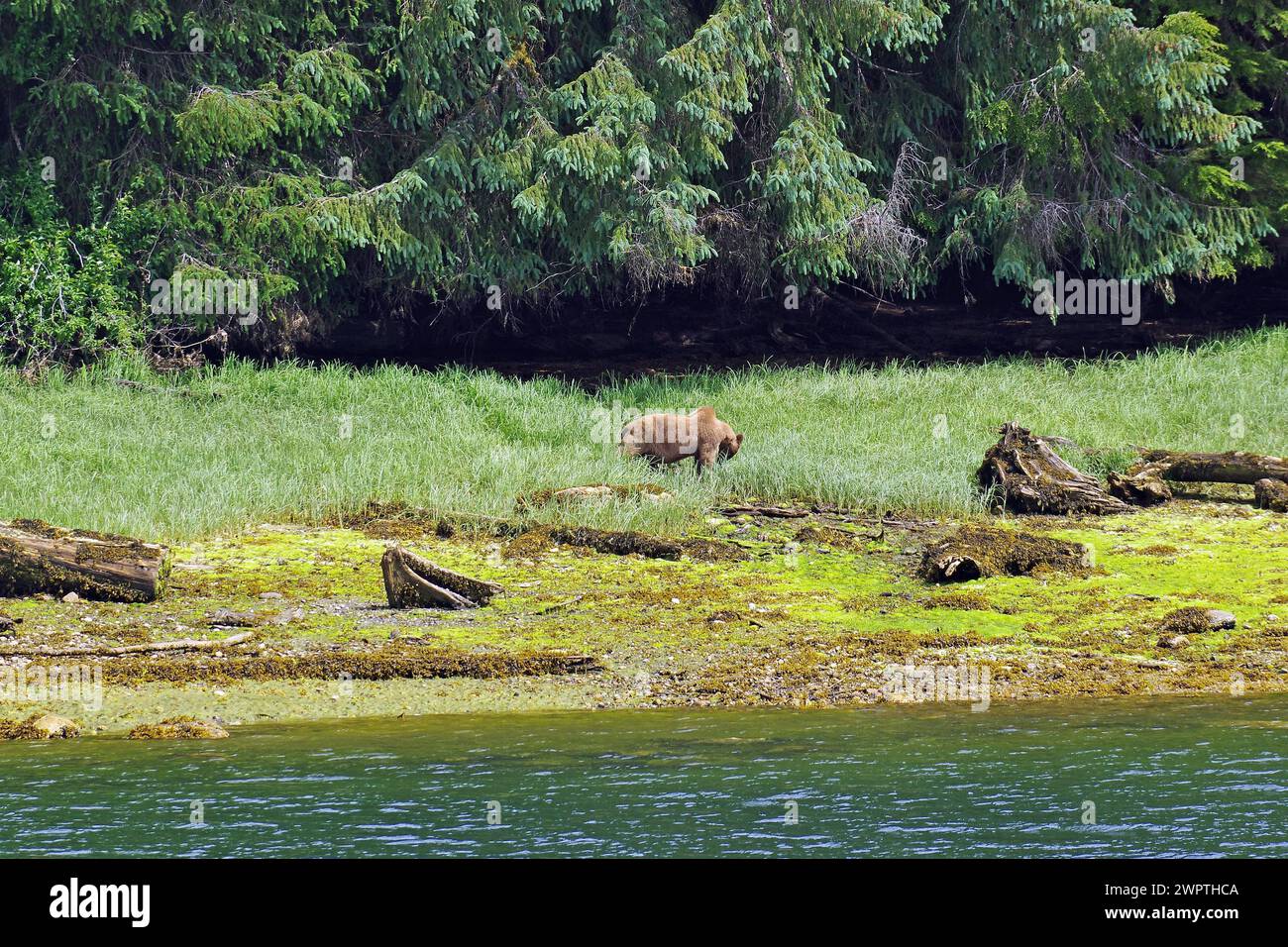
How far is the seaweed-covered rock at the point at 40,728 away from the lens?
7766 millimetres

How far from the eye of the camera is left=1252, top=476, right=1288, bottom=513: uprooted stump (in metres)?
13.4

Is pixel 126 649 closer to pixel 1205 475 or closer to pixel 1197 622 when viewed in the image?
pixel 1197 622

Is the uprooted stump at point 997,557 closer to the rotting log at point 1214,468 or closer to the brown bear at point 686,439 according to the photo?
the rotting log at point 1214,468

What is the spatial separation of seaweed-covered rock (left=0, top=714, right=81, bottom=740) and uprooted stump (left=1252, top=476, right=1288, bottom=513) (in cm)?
1025

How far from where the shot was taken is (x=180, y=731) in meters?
7.84

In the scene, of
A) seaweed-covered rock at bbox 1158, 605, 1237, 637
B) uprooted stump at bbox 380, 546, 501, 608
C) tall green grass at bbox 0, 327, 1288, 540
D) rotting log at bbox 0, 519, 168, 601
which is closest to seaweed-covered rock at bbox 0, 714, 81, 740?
rotting log at bbox 0, 519, 168, 601

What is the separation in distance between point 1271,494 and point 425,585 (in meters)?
7.81

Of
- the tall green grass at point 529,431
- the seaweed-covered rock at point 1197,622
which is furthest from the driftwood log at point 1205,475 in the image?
the seaweed-covered rock at point 1197,622

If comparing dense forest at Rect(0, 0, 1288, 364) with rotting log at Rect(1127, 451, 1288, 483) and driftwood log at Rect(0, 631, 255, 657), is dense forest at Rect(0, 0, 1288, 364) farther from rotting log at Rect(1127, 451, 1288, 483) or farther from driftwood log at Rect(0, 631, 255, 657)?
driftwood log at Rect(0, 631, 255, 657)

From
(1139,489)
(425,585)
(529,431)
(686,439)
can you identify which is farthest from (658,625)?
(529,431)

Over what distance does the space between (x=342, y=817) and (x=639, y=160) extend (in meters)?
13.2

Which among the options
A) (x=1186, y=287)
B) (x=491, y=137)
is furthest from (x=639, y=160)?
(x=1186, y=287)

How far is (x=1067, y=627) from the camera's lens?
392 inches
